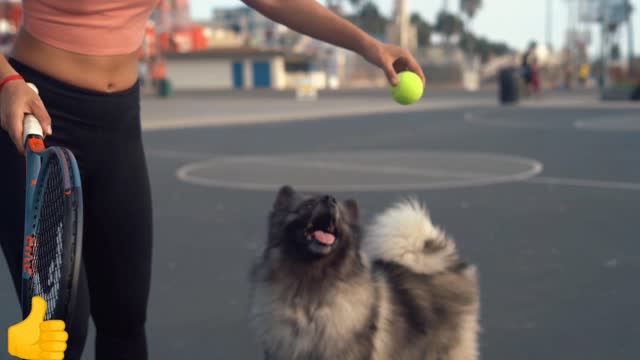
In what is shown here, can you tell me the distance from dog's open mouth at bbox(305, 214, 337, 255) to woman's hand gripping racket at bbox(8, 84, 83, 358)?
4.31 ft

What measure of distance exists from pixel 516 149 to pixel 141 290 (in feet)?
47.9

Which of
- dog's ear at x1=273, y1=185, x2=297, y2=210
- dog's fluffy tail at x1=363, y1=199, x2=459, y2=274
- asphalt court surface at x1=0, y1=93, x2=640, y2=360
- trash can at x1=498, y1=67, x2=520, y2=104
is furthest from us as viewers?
trash can at x1=498, y1=67, x2=520, y2=104

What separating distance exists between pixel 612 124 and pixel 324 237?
20.7 m

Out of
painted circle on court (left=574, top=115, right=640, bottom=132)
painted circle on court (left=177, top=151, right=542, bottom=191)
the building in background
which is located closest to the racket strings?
painted circle on court (left=177, top=151, right=542, bottom=191)

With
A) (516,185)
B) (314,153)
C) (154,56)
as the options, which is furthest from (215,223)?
(154,56)

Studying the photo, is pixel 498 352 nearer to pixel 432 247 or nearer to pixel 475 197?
pixel 432 247

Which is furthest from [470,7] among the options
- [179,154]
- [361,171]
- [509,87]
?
[361,171]

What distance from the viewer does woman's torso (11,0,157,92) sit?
2.91 meters

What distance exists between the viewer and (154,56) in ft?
222

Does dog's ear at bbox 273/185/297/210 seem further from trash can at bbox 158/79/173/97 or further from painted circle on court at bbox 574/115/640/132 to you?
trash can at bbox 158/79/173/97

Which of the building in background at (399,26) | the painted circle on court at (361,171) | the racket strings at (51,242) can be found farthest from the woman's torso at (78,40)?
the building in background at (399,26)

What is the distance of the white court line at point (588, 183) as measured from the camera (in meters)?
11.7

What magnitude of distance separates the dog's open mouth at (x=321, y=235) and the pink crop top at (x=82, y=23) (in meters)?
1.04

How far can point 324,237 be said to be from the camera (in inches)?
139
